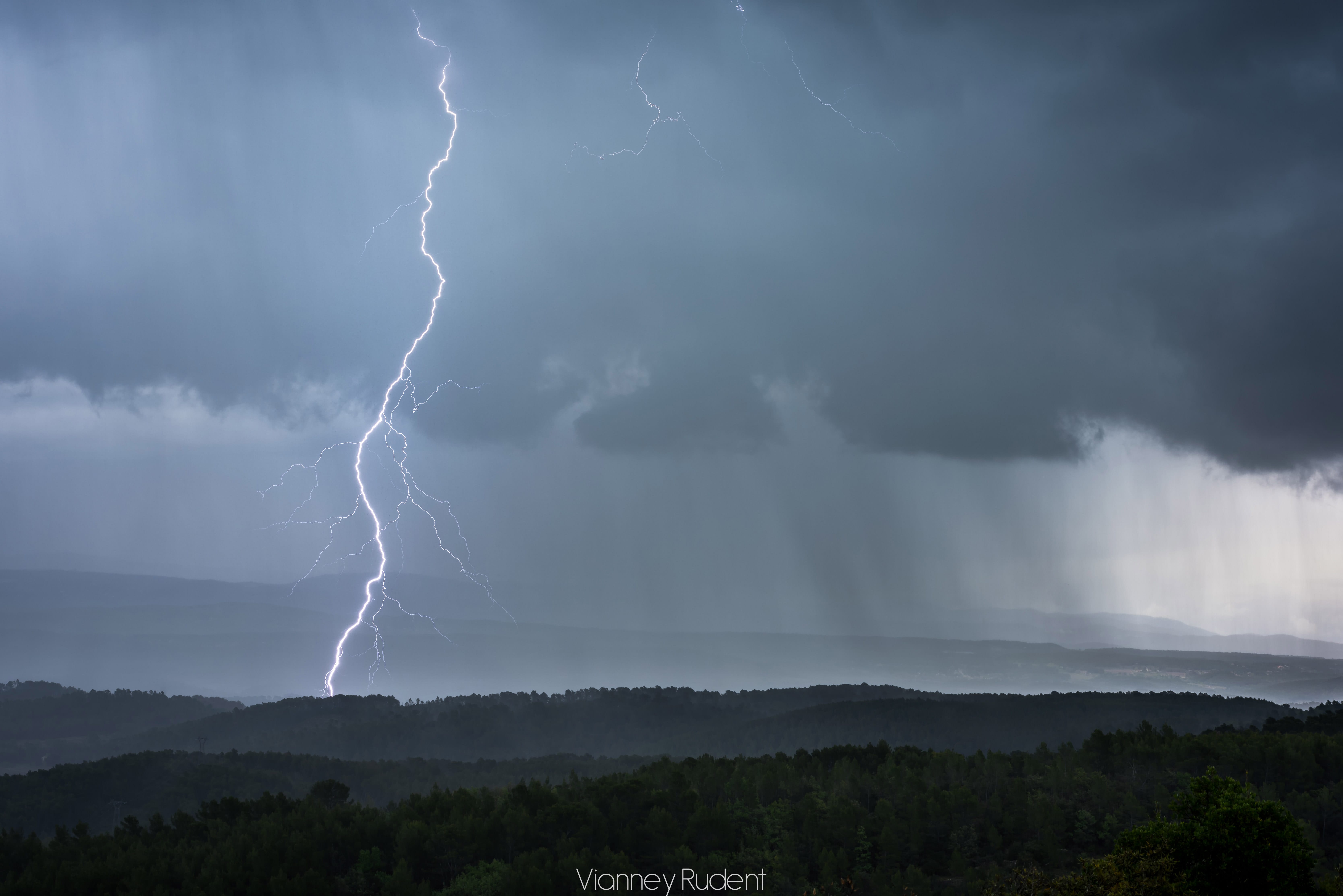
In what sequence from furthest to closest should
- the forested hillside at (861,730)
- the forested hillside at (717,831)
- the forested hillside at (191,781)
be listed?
the forested hillside at (861,730) < the forested hillside at (191,781) < the forested hillside at (717,831)

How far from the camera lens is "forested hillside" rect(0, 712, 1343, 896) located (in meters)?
44.3

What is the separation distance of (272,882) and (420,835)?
8.24m

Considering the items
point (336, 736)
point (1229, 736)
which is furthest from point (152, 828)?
point (336, 736)

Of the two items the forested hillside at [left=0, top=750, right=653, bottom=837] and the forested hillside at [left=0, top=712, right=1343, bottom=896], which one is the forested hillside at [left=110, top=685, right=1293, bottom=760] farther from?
the forested hillside at [left=0, top=712, right=1343, bottom=896]

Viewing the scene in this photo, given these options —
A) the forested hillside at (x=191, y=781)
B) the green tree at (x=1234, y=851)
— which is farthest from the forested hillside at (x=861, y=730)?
the green tree at (x=1234, y=851)

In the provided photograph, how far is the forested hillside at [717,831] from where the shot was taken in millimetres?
44281

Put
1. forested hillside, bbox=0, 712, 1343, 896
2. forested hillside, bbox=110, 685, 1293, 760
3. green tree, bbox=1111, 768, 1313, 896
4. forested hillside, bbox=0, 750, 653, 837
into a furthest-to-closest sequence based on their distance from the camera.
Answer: forested hillside, bbox=110, 685, 1293, 760, forested hillside, bbox=0, 750, 653, 837, forested hillside, bbox=0, 712, 1343, 896, green tree, bbox=1111, 768, 1313, 896

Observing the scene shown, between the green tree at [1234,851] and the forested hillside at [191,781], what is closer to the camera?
the green tree at [1234,851]

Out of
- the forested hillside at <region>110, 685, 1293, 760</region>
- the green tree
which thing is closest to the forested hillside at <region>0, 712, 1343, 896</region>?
the green tree

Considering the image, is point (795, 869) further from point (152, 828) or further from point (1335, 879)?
point (152, 828)

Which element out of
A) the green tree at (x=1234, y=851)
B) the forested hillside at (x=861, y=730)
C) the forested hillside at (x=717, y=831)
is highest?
the green tree at (x=1234, y=851)

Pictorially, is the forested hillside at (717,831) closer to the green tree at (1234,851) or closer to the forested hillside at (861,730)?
the green tree at (1234,851)

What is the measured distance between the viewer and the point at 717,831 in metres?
50.9

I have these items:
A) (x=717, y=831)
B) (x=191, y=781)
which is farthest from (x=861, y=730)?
(x=717, y=831)
